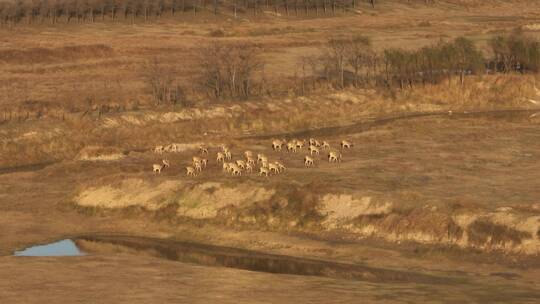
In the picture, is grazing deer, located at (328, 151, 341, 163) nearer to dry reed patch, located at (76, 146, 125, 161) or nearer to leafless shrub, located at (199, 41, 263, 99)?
dry reed patch, located at (76, 146, 125, 161)

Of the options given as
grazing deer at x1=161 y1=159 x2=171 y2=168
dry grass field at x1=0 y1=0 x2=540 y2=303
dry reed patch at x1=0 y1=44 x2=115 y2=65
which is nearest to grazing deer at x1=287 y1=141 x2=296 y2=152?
dry grass field at x1=0 y1=0 x2=540 y2=303

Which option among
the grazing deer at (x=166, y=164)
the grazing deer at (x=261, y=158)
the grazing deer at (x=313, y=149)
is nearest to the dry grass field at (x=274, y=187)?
the grazing deer at (x=313, y=149)

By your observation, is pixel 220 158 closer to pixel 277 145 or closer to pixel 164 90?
pixel 277 145

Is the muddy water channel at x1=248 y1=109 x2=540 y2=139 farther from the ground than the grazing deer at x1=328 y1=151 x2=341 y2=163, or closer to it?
closer to it

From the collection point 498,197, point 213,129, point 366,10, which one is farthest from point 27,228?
point 366,10

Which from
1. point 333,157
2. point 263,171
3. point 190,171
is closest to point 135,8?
point 333,157
